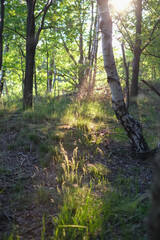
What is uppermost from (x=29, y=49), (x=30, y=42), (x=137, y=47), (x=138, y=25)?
(x=138, y=25)

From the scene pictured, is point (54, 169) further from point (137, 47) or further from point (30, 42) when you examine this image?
point (137, 47)

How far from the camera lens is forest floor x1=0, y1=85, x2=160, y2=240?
2.24 m

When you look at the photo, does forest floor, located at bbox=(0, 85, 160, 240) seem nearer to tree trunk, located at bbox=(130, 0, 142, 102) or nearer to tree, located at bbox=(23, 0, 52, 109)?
tree, located at bbox=(23, 0, 52, 109)

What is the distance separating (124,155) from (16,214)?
2.82 m

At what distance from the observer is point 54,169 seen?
12.0ft

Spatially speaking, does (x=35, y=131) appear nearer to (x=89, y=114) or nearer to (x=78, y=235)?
(x=89, y=114)

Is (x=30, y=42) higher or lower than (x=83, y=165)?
higher

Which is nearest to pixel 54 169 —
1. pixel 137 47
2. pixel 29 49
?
pixel 29 49

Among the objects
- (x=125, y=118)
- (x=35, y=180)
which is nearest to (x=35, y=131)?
(x=35, y=180)

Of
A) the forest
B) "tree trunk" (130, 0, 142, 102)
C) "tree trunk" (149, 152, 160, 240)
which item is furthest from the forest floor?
"tree trunk" (130, 0, 142, 102)

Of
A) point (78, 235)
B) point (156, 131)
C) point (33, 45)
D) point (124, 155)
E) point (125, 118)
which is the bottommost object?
point (78, 235)

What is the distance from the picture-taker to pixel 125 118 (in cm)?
436

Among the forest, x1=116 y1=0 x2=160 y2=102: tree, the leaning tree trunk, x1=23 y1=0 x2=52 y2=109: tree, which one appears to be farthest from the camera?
x1=116 y1=0 x2=160 y2=102: tree

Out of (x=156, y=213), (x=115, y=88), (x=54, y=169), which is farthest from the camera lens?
(x=115, y=88)
